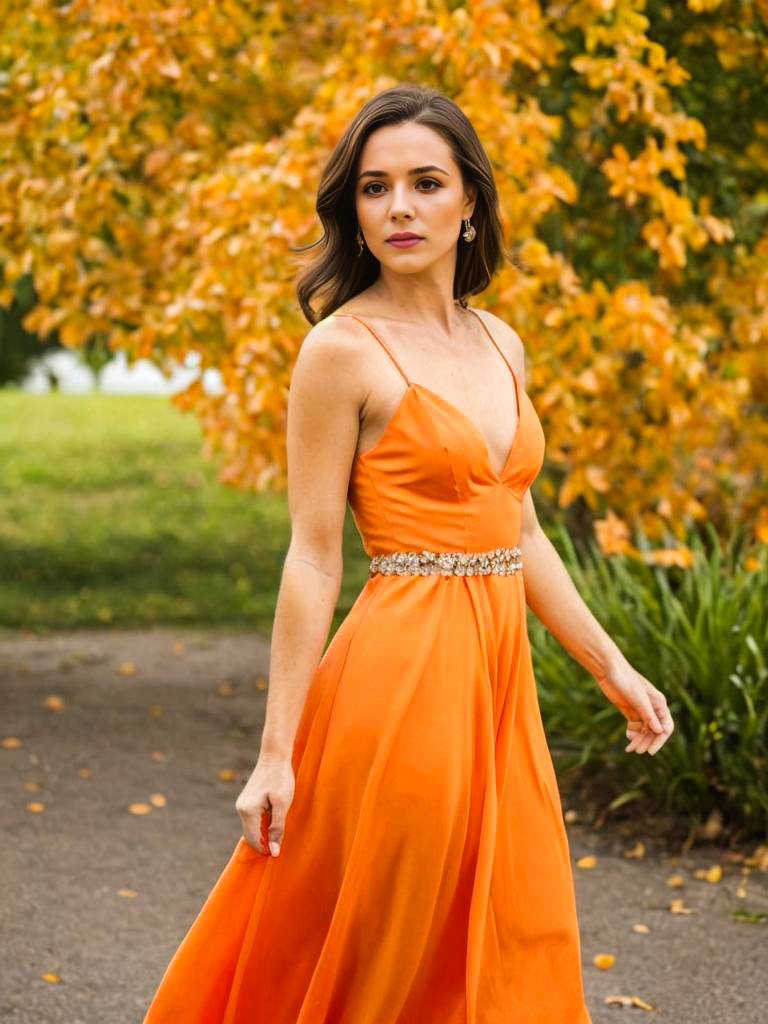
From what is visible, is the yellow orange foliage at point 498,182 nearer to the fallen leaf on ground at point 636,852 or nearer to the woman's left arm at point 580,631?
the fallen leaf on ground at point 636,852

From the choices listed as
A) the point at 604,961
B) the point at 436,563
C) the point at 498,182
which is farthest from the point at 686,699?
the point at 436,563

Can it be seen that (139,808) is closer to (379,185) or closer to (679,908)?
(679,908)

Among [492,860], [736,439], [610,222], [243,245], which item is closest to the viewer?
[492,860]

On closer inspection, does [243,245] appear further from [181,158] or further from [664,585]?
[664,585]

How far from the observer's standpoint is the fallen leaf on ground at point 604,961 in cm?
419

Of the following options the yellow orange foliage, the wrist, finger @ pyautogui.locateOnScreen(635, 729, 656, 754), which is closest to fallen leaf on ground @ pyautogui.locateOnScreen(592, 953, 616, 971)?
finger @ pyautogui.locateOnScreen(635, 729, 656, 754)

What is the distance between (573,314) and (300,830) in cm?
339

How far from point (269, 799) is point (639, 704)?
2.47ft

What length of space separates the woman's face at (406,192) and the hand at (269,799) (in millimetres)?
856

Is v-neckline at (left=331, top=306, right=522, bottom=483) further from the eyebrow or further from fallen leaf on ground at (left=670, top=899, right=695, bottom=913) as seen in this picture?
fallen leaf on ground at (left=670, top=899, right=695, bottom=913)

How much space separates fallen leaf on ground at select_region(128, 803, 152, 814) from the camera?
563 centimetres

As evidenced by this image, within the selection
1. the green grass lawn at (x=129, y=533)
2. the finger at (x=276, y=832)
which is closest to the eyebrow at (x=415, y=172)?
the finger at (x=276, y=832)

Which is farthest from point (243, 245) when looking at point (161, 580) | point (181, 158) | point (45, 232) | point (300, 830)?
point (161, 580)

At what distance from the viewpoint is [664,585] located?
17.9ft
